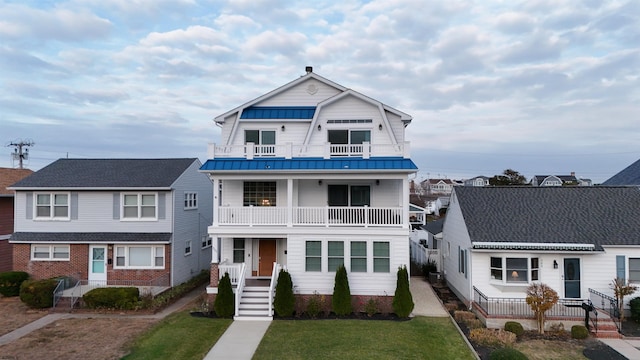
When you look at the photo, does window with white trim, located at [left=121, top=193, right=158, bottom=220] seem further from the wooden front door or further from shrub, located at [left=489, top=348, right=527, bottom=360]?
shrub, located at [left=489, top=348, right=527, bottom=360]

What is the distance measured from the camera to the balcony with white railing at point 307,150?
1806 centimetres

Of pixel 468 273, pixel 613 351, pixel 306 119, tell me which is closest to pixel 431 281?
pixel 468 273

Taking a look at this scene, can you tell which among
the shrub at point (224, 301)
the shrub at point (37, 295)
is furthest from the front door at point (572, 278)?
the shrub at point (37, 295)

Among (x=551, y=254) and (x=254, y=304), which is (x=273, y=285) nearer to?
(x=254, y=304)

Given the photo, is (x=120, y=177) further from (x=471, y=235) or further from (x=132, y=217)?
(x=471, y=235)

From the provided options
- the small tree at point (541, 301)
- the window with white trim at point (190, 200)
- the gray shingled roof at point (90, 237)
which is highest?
the window with white trim at point (190, 200)

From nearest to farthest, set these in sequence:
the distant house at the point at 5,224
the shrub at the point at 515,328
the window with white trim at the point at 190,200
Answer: the shrub at the point at 515,328 < the window with white trim at the point at 190,200 < the distant house at the point at 5,224

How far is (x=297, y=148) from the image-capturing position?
1903cm

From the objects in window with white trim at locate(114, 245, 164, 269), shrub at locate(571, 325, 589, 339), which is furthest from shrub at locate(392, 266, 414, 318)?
window with white trim at locate(114, 245, 164, 269)

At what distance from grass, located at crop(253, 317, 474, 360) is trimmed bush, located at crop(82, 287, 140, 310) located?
6.91 metres

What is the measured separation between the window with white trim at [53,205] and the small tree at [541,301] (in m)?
23.0

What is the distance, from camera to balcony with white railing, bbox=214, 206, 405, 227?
17.9m

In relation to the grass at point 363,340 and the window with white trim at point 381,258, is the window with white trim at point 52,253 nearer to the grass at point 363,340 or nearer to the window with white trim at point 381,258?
the grass at point 363,340

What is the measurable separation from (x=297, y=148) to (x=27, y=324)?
1322 cm
